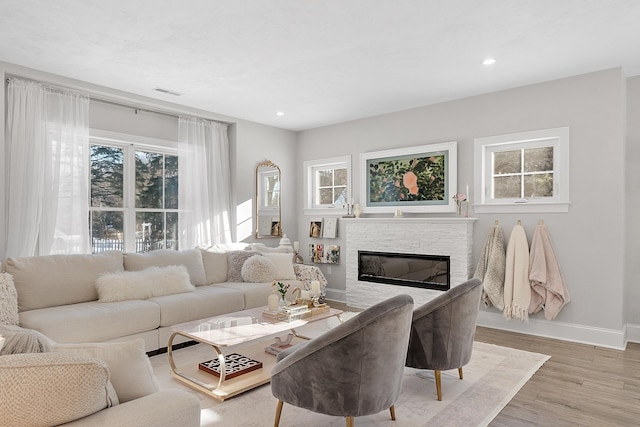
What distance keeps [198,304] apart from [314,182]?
3116mm

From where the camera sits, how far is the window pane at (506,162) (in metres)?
4.61

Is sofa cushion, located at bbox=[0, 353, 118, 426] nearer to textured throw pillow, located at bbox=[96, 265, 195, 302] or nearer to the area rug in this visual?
the area rug

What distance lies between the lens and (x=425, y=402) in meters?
2.75

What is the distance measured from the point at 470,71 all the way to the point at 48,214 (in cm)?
437

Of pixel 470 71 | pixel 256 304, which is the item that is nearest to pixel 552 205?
pixel 470 71

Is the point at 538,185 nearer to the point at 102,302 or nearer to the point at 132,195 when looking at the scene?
the point at 102,302

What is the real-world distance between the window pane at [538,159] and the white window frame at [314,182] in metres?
2.36

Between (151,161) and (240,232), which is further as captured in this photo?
(240,232)

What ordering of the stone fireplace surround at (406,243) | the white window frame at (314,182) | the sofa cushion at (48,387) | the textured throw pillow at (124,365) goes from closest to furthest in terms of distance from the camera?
the sofa cushion at (48,387) < the textured throw pillow at (124,365) < the stone fireplace surround at (406,243) < the white window frame at (314,182)

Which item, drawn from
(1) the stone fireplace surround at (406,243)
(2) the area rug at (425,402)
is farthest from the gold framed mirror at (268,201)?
(2) the area rug at (425,402)

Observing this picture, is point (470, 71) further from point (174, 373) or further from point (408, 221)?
point (174, 373)

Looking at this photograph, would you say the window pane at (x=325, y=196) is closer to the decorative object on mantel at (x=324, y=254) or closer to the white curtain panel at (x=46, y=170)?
the decorative object on mantel at (x=324, y=254)

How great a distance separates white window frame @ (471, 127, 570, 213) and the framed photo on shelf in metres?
2.07

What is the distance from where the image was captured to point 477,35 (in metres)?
3.20
